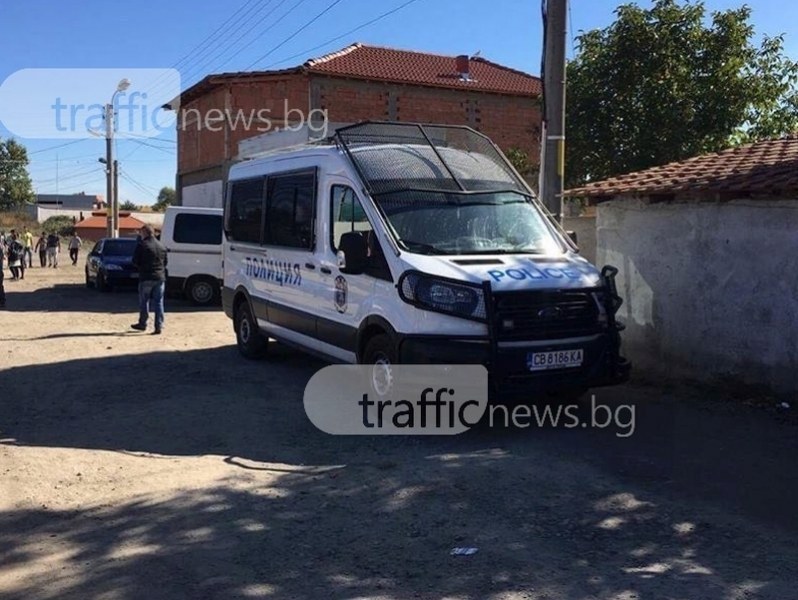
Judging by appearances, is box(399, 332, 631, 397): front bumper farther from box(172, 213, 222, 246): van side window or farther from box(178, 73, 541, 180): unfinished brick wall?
box(178, 73, 541, 180): unfinished brick wall

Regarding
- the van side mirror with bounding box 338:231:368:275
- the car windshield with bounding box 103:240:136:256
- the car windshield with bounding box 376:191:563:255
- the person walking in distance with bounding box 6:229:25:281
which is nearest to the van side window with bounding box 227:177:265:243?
the van side mirror with bounding box 338:231:368:275

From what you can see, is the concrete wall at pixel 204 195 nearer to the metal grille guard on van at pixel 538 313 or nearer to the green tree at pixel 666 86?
the green tree at pixel 666 86

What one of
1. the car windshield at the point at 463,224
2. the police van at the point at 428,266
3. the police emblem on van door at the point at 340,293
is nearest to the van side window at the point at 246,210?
the police van at the point at 428,266

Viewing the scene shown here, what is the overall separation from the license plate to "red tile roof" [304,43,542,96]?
56.0 ft

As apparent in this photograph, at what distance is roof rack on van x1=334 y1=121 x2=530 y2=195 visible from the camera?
7.58m

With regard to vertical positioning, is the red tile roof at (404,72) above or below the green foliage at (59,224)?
above

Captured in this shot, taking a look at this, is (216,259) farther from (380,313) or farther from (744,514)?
(744,514)

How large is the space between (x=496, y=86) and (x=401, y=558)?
73.4ft

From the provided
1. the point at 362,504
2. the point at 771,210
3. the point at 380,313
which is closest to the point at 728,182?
the point at 771,210

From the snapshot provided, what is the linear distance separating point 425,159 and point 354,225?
993mm

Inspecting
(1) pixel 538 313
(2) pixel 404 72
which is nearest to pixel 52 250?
(2) pixel 404 72

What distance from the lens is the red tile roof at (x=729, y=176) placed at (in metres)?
7.85

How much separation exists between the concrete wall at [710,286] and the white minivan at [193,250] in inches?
378

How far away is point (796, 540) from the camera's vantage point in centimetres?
459
